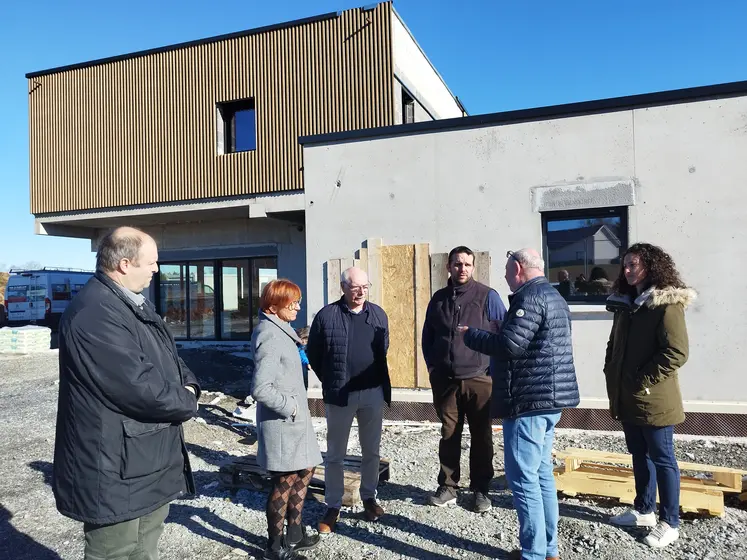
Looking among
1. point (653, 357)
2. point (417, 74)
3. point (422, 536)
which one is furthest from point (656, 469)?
point (417, 74)

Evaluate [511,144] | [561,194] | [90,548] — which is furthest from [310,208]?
[90,548]

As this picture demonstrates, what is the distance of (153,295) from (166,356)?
13.9 meters

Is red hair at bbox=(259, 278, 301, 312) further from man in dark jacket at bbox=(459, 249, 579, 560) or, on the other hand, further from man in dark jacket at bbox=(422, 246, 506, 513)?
man in dark jacket at bbox=(422, 246, 506, 513)

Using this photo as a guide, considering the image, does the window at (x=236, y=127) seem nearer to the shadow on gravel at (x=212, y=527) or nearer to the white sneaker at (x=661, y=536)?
the shadow on gravel at (x=212, y=527)

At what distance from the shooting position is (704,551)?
3566 mm

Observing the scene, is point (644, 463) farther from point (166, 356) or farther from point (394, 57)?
point (394, 57)

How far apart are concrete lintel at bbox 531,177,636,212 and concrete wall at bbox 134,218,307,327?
720 centimetres

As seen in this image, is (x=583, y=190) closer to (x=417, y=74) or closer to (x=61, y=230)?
(x=417, y=74)

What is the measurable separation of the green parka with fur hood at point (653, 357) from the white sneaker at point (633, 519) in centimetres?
74

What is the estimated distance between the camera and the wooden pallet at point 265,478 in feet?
14.9

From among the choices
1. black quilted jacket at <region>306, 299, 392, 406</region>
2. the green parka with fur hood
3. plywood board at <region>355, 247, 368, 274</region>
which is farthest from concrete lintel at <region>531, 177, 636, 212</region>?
black quilted jacket at <region>306, 299, 392, 406</region>

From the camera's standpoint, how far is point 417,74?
43.2 ft

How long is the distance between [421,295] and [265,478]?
127 inches

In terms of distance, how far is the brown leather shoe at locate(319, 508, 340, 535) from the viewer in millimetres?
3945
